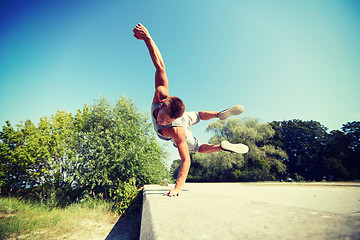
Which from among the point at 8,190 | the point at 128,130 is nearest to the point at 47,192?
the point at 8,190

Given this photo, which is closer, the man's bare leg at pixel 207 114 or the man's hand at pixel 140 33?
the man's hand at pixel 140 33

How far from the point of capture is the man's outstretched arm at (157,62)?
272 cm

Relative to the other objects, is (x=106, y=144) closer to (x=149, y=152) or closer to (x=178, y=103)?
(x=149, y=152)

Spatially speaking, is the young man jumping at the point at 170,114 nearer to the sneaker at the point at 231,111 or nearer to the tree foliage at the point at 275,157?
the sneaker at the point at 231,111

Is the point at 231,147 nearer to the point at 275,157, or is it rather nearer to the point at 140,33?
the point at 140,33

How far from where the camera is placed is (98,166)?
527cm

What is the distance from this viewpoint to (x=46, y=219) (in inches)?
164

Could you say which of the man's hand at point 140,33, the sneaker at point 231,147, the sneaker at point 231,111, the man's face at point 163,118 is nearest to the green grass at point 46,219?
the man's face at point 163,118

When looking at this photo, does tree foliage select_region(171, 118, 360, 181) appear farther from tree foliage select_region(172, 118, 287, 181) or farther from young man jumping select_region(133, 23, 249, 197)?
young man jumping select_region(133, 23, 249, 197)

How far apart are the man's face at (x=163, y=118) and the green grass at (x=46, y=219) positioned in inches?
142

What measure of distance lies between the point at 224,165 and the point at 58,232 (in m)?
16.4

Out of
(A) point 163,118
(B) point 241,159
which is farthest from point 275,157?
(A) point 163,118

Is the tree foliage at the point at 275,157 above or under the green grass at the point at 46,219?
above

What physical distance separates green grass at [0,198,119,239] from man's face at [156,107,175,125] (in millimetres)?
3604
